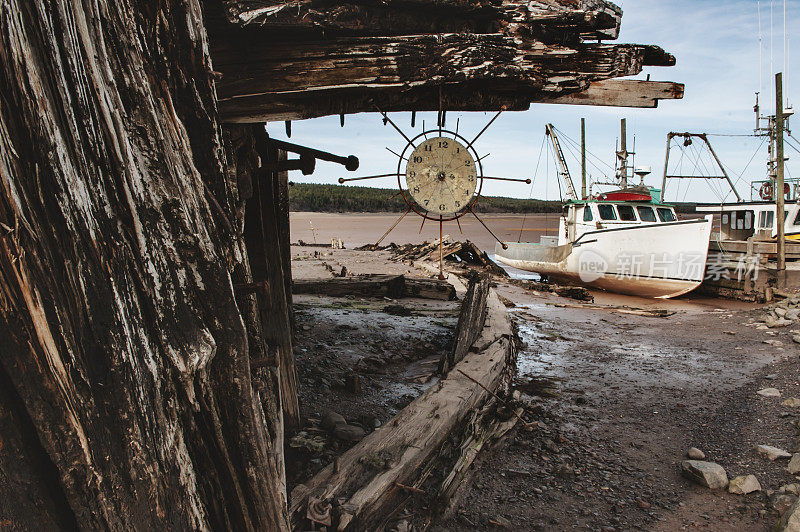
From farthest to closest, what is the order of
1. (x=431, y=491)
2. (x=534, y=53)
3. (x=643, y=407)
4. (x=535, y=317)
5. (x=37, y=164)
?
(x=535, y=317) < (x=643, y=407) < (x=431, y=491) < (x=534, y=53) < (x=37, y=164)

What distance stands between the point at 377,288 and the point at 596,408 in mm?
5535

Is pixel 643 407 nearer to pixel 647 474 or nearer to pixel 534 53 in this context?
pixel 647 474

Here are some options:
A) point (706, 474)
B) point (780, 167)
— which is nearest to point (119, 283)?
point (706, 474)

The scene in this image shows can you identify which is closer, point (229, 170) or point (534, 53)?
point (229, 170)

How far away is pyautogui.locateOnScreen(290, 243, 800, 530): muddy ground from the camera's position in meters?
3.19

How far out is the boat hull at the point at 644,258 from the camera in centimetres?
1360

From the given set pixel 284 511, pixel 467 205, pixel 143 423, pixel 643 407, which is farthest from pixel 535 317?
pixel 143 423

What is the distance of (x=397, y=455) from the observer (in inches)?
121

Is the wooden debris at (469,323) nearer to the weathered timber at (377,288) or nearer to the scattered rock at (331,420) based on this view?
the scattered rock at (331,420)

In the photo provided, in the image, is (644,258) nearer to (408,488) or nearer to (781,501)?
(781,501)

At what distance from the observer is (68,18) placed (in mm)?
1484

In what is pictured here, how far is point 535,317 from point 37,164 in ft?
29.6

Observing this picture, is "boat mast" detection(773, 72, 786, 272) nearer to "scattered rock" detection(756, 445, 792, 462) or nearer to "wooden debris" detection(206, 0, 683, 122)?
"scattered rock" detection(756, 445, 792, 462)

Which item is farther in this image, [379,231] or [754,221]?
[379,231]
